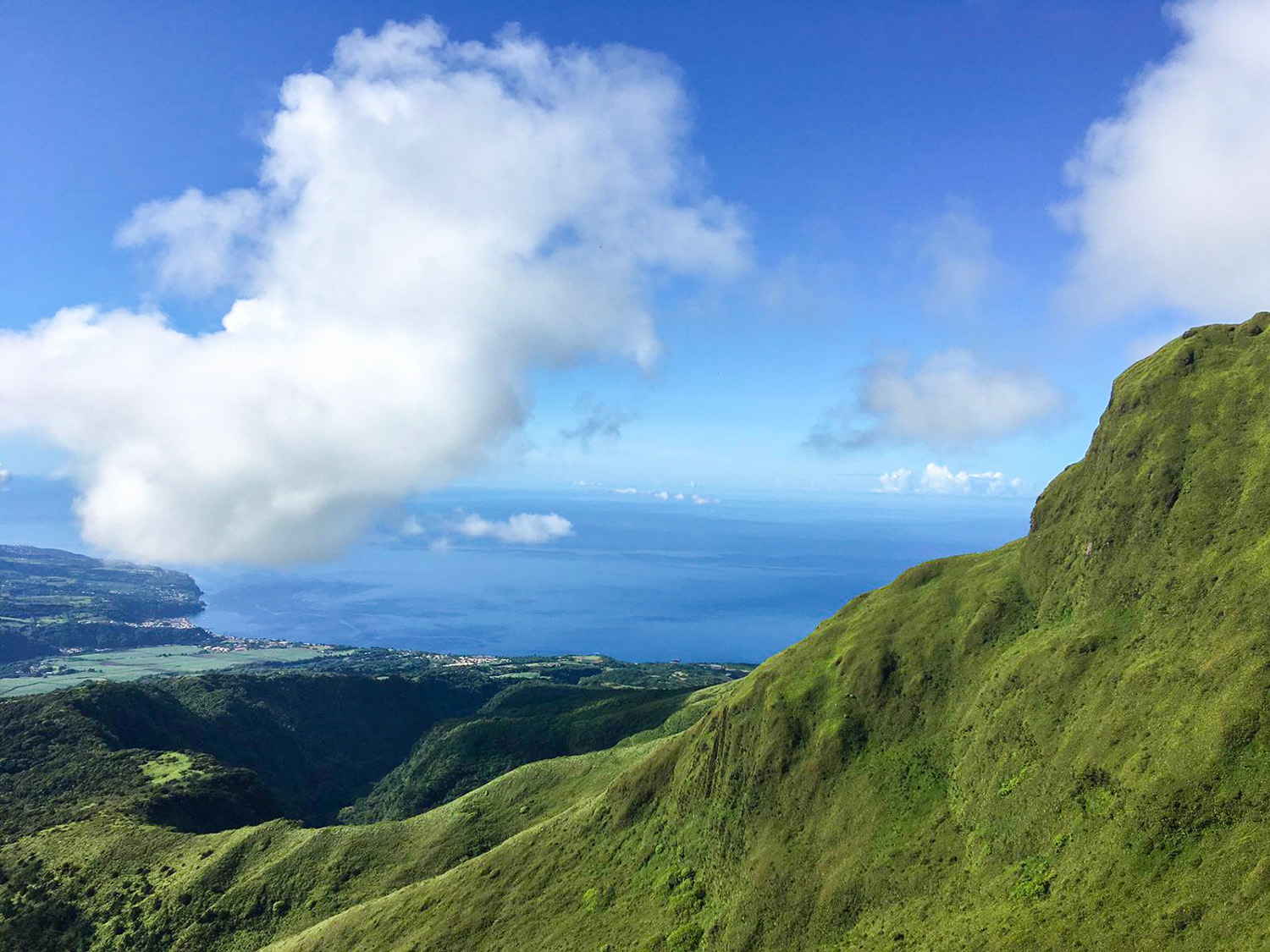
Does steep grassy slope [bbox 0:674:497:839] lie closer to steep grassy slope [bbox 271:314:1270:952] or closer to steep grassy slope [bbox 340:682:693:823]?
steep grassy slope [bbox 340:682:693:823]

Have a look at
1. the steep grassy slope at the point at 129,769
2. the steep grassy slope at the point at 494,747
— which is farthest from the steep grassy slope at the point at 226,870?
the steep grassy slope at the point at 494,747

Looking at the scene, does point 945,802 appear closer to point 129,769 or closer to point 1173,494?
point 1173,494

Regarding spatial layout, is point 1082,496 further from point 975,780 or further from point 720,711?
point 720,711

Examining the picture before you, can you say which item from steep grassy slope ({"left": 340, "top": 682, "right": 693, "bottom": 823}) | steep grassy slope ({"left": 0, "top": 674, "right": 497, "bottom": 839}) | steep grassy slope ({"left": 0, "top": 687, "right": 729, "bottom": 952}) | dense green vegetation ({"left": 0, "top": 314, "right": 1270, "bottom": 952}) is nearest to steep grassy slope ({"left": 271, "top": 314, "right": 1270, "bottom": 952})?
dense green vegetation ({"left": 0, "top": 314, "right": 1270, "bottom": 952})

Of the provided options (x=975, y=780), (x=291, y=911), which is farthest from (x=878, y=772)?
(x=291, y=911)

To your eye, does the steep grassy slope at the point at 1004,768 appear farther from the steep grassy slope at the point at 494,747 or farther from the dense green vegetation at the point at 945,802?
the steep grassy slope at the point at 494,747
